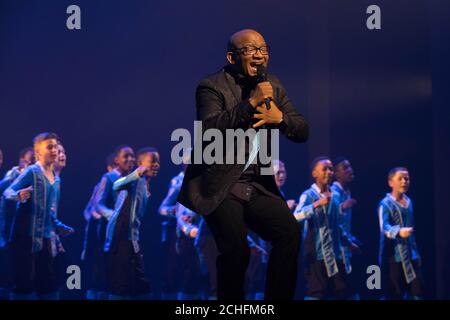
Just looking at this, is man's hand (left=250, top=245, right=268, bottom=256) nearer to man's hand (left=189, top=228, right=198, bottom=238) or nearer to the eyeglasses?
man's hand (left=189, top=228, right=198, bottom=238)

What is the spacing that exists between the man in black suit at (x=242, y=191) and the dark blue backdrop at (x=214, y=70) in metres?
2.90

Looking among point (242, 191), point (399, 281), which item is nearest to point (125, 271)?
point (399, 281)

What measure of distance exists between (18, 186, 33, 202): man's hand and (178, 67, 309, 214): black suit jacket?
10.2 ft

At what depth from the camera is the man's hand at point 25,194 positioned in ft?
19.0

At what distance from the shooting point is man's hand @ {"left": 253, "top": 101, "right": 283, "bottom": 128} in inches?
109

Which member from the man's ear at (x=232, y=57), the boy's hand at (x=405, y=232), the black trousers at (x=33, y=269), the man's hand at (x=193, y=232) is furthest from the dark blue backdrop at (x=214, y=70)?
the man's ear at (x=232, y=57)

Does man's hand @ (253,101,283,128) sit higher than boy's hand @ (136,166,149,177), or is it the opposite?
man's hand @ (253,101,283,128)

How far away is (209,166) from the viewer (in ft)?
Answer: 9.69

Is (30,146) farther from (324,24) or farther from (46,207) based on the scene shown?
(324,24)

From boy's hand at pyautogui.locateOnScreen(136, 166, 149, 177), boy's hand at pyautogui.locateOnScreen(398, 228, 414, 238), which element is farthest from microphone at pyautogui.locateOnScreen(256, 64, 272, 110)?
boy's hand at pyautogui.locateOnScreen(398, 228, 414, 238)

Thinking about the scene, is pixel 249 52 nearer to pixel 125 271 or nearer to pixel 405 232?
pixel 125 271

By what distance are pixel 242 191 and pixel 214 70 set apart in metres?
3.02

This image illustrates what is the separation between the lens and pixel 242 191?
2.96m

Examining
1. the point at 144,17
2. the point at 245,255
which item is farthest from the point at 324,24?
the point at 245,255
